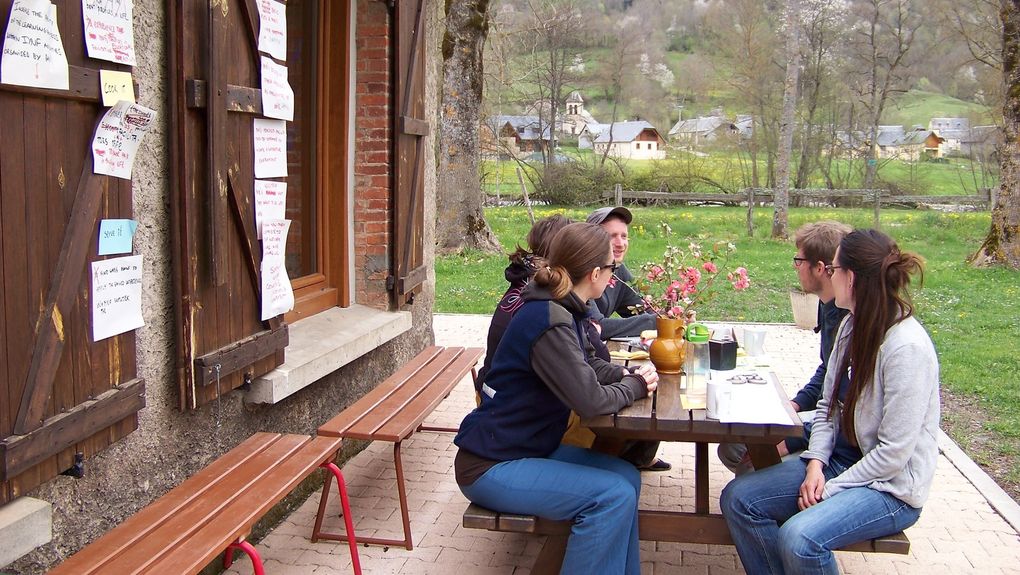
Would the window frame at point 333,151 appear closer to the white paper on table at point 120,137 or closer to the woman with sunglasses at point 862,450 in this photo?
the white paper on table at point 120,137

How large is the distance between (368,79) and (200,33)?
221cm

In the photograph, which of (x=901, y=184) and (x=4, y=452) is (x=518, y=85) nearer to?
(x=901, y=184)

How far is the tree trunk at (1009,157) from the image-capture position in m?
13.0

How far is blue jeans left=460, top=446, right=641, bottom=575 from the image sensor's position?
3.14m

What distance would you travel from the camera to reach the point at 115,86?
292 centimetres

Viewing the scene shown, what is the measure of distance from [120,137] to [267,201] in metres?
1.02

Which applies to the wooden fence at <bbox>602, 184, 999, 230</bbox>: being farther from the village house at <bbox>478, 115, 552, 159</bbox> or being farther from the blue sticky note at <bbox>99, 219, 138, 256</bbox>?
the blue sticky note at <bbox>99, 219, 138, 256</bbox>

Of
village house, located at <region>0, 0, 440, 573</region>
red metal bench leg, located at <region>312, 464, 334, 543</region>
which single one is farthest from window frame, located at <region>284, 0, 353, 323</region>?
red metal bench leg, located at <region>312, 464, 334, 543</region>

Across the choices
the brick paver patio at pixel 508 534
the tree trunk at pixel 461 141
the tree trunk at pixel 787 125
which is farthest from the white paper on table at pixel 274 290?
the tree trunk at pixel 787 125

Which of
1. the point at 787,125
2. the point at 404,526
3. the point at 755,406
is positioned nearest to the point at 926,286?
the point at 787,125

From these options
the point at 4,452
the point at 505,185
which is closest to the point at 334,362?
the point at 4,452

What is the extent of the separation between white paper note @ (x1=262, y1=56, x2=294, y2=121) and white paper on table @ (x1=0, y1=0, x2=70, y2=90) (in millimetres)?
1293

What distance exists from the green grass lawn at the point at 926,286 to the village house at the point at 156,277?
266cm

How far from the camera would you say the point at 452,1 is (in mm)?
13258
